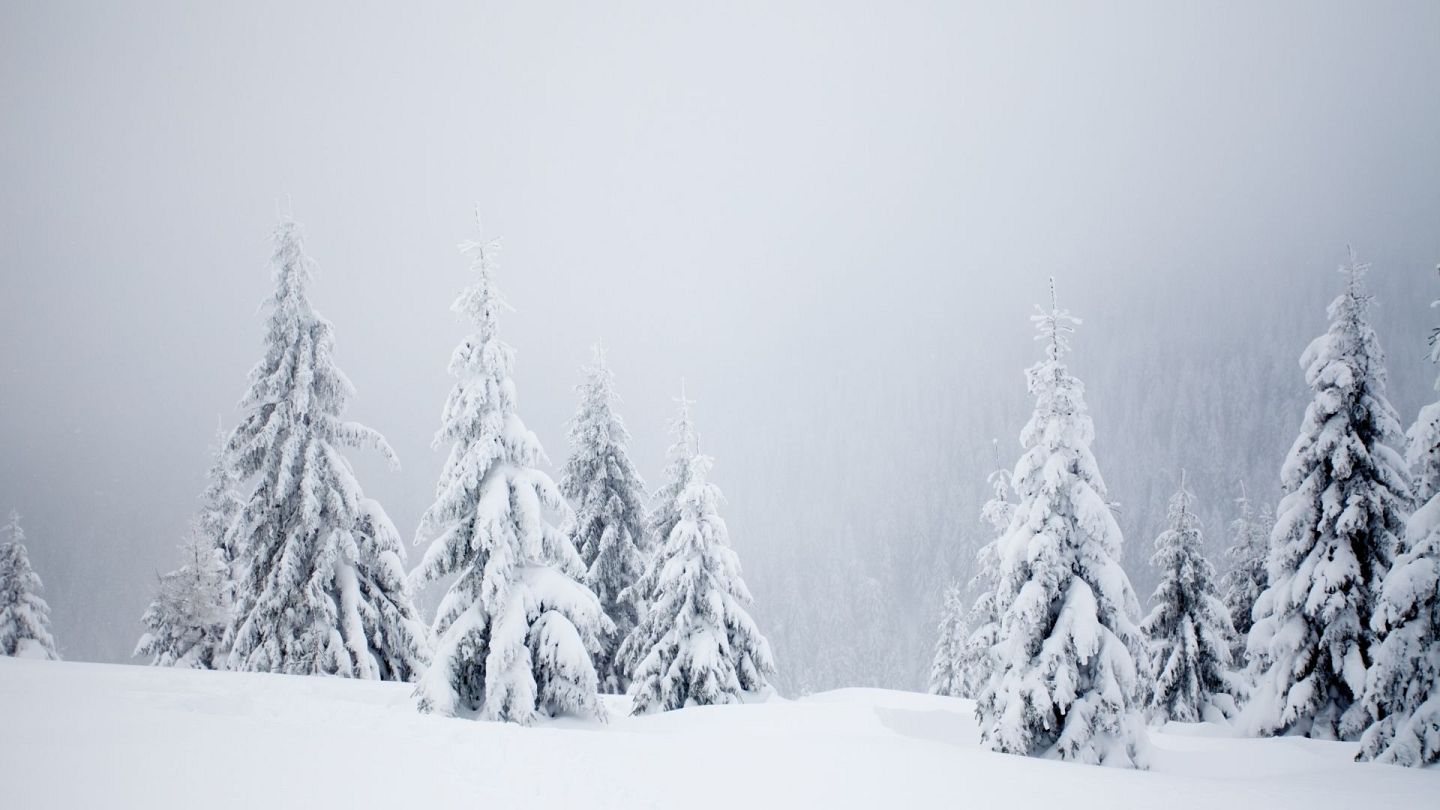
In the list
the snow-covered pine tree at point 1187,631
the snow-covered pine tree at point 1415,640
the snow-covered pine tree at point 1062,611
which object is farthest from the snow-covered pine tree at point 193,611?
the snow-covered pine tree at point 1187,631

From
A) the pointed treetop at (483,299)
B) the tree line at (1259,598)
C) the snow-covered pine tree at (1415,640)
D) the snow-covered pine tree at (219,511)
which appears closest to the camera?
the snow-covered pine tree at (1415,640)

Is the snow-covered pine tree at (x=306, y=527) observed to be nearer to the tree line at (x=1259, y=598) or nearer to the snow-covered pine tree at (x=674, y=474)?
the snow-covered pine tree at (x=674, y=474)

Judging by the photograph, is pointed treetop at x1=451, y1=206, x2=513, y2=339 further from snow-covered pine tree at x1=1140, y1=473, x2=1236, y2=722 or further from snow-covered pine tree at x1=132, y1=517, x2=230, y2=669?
snow-covered pine tree at x1=1140, y1=473, x2=1236, y2=722

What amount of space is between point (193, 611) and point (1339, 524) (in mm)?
Result: 39244

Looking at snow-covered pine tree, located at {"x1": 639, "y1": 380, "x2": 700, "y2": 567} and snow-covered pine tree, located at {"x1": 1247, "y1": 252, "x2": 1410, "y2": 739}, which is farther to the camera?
snow-covered pine tree, located at {"x1": 639, "y1": 380, "x2": 700, "y2": 567}

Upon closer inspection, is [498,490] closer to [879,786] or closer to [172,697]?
[172,697]

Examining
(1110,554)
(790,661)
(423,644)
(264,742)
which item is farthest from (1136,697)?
(790,661)

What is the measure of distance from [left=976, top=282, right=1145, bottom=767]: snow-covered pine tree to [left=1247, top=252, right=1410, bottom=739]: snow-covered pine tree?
25.4ft

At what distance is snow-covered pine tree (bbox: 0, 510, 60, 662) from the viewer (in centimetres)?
3325

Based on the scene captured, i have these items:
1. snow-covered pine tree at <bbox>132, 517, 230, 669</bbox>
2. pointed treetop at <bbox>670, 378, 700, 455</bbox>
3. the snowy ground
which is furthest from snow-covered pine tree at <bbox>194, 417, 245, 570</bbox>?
pointed treetop at <bbox>670, 378, 700, 455</bbox>

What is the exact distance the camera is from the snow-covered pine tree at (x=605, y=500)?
90.7 ft

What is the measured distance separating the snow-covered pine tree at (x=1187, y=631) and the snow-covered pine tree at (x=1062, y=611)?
1427 centimetres

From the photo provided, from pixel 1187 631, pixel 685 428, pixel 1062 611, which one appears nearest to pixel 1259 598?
pixel 1187 631

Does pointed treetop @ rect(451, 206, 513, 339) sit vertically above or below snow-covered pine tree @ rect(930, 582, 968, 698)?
above
